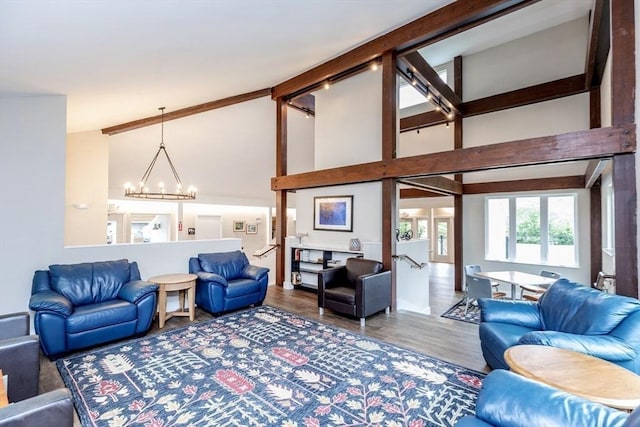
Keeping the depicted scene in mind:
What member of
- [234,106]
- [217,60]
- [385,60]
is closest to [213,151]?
[234,106]

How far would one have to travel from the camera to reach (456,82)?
7.37 metres

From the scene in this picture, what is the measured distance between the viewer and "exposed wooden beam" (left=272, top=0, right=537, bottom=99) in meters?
3.97

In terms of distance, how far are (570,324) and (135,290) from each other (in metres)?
4.56

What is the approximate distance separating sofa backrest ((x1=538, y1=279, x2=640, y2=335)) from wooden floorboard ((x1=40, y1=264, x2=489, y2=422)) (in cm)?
81

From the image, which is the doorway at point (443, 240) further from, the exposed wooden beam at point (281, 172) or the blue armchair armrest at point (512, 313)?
the blue armchair armrest at point (512, 313)

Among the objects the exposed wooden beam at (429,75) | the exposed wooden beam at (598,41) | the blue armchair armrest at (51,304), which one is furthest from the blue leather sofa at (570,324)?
the blue armchair armrest at (51,304)

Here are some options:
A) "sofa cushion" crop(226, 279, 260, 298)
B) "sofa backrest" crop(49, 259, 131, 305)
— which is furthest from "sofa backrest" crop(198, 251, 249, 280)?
"sofa backrest" crop(49, 259, 131, 305)

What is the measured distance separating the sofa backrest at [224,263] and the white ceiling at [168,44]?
268 centimetres

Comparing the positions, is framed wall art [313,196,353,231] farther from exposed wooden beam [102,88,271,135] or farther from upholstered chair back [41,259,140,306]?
upholstered chair back [41,259,140,306]

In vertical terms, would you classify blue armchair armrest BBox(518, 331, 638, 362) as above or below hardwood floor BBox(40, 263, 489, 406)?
above

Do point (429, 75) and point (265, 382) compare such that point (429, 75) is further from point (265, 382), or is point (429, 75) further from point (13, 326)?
point (13, 326)

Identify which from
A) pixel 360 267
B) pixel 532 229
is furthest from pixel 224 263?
pixel 532 229

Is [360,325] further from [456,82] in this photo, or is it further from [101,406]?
[456,82]

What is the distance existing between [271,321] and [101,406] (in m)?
2.19
